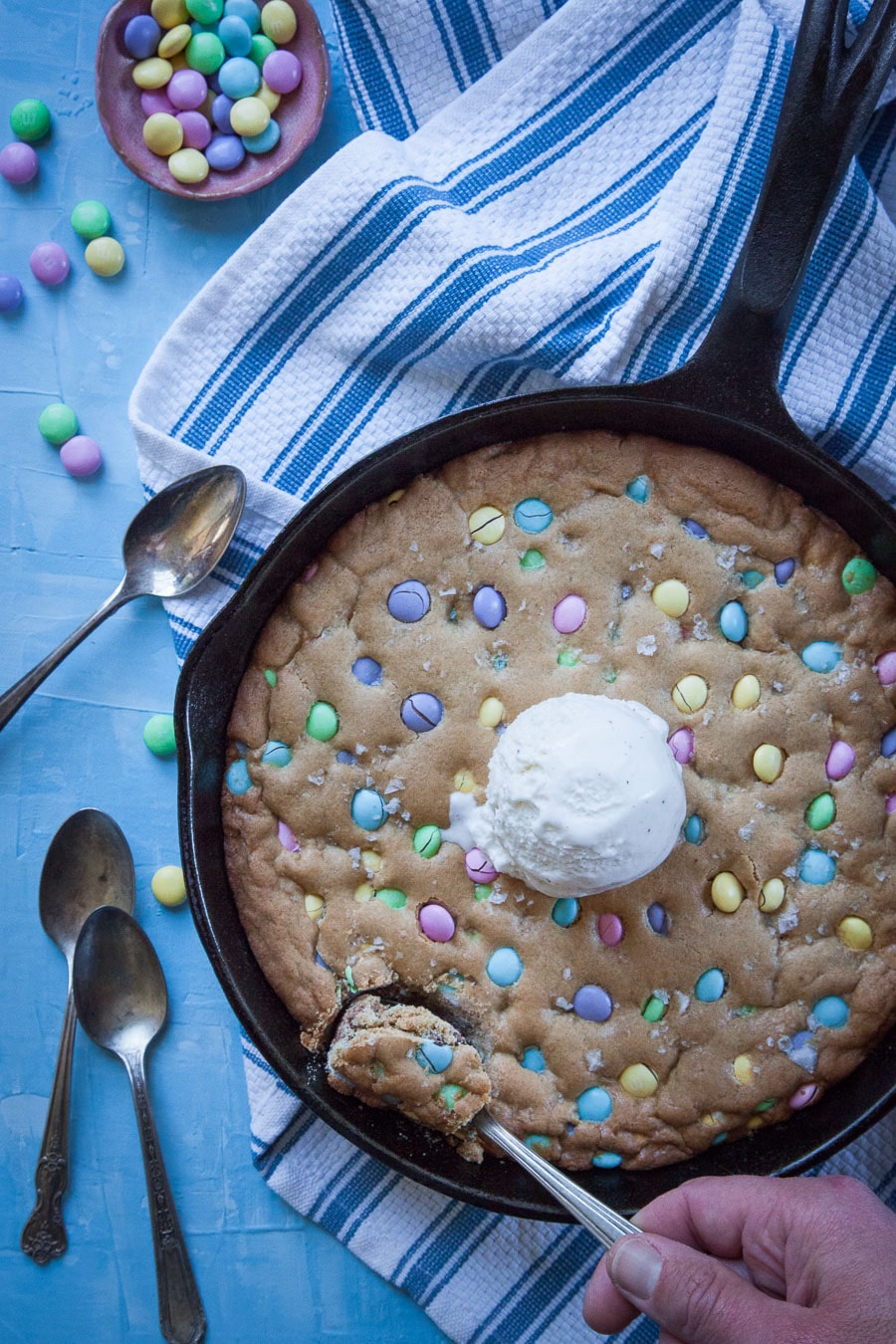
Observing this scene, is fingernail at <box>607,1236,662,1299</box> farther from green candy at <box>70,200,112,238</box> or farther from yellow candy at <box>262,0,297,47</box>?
yellow candy at <box>262,0,297,47</box>

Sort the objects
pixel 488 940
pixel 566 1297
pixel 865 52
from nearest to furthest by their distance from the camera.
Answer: pixel 865 52 < pixel 488 940 < pixel 566 1297

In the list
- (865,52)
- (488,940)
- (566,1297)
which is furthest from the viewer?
(566,1297)

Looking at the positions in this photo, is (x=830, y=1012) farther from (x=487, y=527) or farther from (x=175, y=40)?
(x=175, y=40)

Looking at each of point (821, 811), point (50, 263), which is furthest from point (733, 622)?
point (50, 263)

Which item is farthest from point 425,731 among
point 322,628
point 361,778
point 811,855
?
point 811,855

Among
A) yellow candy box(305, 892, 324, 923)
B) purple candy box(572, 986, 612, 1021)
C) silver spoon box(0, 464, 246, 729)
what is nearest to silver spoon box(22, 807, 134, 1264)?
silver spoon box(0, 464, 246, 729)

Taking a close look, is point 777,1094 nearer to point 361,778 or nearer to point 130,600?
point 361,778
